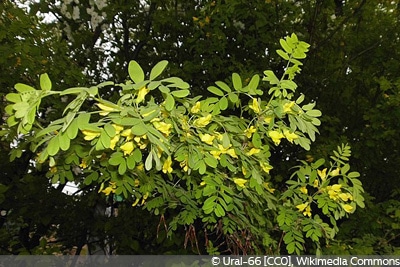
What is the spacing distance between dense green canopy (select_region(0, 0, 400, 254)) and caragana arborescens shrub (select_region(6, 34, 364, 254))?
120cm

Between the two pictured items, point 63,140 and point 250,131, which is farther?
point 250,131

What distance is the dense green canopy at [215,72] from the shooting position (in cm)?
308

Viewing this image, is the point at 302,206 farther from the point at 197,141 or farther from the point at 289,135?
the point at 197,141

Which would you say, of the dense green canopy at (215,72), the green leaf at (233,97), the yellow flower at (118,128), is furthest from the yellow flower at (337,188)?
the dense green canopy at (215,72)

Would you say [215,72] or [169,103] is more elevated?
[215,72]

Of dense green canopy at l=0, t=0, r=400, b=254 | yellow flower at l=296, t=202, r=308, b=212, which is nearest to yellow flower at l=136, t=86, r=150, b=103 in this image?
yellow flower at l=296, t=202, r=308, b=212

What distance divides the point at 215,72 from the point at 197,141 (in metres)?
2.31

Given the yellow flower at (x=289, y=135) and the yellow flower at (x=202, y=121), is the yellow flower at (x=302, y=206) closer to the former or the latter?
the yellow flower at (x=289, y=135)

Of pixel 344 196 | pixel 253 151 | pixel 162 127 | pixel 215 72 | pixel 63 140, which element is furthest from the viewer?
pixel 215 72

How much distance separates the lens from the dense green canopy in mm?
3078

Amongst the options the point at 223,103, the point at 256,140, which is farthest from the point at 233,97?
the point at 256,140

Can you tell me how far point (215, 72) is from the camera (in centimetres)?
334

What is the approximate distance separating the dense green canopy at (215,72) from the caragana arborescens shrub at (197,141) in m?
1.20

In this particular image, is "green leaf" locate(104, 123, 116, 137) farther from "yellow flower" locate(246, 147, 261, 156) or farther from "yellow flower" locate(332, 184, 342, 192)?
"yellow flower" locate(332, 184, 342, 192)
